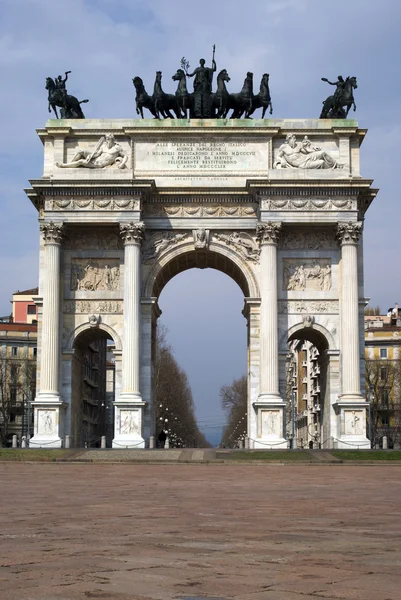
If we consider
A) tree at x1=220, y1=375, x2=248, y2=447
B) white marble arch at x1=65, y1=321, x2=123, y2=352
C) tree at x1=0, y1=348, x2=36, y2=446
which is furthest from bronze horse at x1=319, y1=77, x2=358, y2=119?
tree at x1=220, y1=375, x2=248, y2=447

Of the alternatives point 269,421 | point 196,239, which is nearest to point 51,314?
point 196,239

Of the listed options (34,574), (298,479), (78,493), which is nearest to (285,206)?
(298,479)

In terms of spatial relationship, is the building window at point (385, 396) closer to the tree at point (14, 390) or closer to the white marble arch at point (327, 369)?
the tree at point (14, 390)

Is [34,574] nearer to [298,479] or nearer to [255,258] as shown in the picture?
[298,479]

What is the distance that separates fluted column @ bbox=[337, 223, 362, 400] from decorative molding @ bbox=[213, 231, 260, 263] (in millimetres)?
4238

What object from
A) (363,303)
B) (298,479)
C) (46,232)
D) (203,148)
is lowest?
(298,479)

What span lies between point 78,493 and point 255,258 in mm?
30491

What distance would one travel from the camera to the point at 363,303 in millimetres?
50031

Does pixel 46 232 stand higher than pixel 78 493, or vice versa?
pixel 46 232

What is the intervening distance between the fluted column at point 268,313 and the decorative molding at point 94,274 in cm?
730

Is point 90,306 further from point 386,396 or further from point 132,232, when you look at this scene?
point 386,396

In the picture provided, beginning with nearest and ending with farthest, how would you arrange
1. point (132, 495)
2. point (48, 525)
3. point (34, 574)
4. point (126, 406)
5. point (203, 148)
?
point (34, 574), point (48, 525), point (132, 495), point (126, 406), point (203, 148)

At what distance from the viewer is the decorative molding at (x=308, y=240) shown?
5006 cm

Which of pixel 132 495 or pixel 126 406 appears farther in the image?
pixel 126 406
